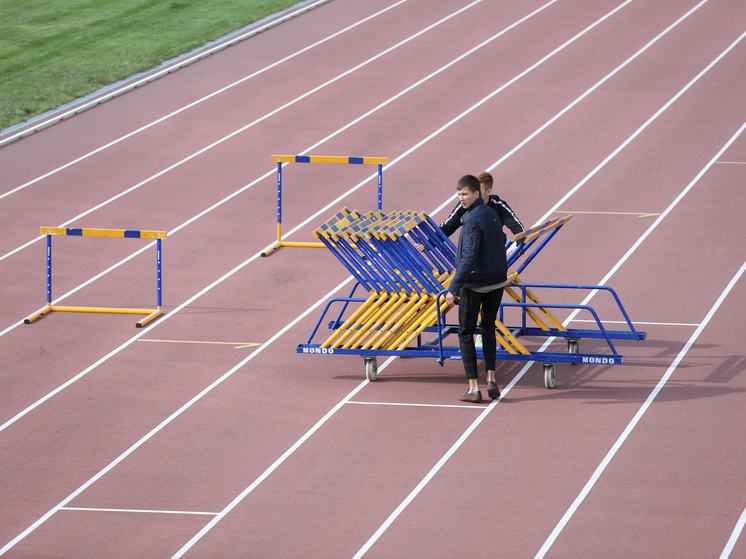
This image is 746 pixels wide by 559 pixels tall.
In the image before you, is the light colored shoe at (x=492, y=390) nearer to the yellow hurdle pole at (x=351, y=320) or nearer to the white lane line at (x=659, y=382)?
the white lane line at (x=659, y=382)

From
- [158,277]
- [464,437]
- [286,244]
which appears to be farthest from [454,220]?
[286,244]

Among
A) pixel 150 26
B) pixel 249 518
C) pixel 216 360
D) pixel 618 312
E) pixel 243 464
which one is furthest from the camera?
pixel 150 26

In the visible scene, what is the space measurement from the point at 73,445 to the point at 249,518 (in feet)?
7.34

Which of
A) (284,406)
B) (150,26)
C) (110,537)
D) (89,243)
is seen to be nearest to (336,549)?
(110,537)

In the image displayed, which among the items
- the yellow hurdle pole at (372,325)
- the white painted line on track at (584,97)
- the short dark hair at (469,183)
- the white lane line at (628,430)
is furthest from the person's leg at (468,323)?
the white painted line on track at (584,97)

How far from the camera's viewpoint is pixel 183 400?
34.6 ft

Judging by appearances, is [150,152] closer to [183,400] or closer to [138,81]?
[138,81]

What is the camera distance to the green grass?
23.4 metres

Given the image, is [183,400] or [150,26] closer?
[183,400]

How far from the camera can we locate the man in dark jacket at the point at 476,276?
Answer: 9836 mm

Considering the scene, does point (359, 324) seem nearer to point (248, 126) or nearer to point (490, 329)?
point (490, 329)

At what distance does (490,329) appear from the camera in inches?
396

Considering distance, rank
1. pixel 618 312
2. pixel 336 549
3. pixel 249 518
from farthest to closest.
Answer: pixel 618 312, pixel 249 518, pixel 336 549

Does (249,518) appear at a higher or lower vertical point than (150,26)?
lower
